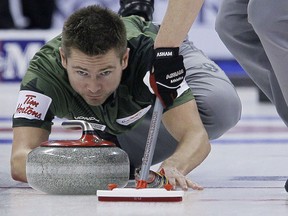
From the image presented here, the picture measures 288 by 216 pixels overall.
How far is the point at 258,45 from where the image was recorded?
2977 mm

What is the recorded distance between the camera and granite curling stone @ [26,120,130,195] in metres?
2.67

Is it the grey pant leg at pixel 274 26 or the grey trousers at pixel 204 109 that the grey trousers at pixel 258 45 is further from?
the grey trousers at pixel 204 109

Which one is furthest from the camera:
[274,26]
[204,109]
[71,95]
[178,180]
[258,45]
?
[204,109]

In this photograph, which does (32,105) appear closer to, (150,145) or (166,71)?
(150,145)

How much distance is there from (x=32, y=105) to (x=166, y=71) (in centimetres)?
65

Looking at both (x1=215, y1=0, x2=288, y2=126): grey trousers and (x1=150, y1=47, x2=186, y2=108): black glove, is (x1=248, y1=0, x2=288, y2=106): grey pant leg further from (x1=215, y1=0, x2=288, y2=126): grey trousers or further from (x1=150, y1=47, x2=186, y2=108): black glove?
(x1=150, y1=47, x2=186, y2=108): black glove

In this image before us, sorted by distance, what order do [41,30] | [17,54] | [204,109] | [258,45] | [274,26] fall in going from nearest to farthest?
[274,26], [258,45], [204,109], [17,54], [41,30]

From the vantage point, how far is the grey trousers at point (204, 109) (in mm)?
3566

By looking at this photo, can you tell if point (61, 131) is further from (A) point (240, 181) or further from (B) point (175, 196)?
(B) point (175, 196)

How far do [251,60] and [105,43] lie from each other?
1.59ft

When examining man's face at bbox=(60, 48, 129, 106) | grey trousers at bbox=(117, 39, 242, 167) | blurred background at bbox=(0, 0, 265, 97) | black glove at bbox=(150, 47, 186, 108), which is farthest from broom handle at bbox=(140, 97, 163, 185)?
blurred background at bbox=(0, 0, 265, 97)

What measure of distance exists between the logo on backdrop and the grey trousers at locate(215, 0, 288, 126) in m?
6.37

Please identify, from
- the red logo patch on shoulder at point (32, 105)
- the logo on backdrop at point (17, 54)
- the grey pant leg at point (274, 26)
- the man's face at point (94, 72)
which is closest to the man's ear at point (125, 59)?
the man's face at point (94, 72)

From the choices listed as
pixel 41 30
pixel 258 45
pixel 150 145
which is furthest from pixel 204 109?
pixel 41 30
